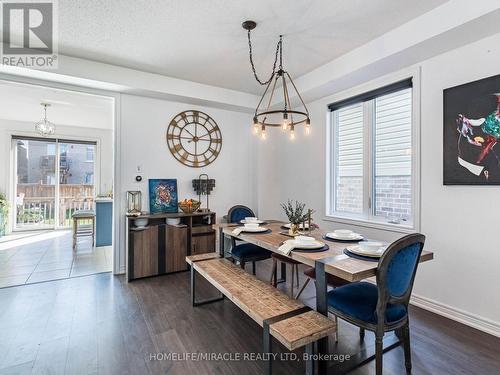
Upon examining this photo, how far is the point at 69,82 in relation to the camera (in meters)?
3.37

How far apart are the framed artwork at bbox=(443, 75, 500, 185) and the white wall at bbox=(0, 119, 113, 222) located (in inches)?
287

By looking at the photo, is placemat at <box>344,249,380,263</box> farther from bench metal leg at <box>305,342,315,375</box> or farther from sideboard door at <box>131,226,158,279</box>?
sideboard door at <box>131,226,158,279</box>

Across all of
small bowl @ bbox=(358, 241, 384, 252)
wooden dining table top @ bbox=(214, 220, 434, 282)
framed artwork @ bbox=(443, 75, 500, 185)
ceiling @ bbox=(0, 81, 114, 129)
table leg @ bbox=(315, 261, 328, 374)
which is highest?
ceiling @ bbox=(0, 81, 114, 129)

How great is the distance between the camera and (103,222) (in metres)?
5.23

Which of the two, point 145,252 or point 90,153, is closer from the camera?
point 145,252

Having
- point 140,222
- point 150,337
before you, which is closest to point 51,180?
point 140,222

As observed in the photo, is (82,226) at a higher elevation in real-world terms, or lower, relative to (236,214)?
lower

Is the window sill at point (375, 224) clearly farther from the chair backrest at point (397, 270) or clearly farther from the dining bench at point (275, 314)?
the dining bench at point (275, 314)

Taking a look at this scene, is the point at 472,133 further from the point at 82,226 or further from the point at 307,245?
the point at 82,226

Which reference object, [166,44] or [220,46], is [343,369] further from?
[166,44]

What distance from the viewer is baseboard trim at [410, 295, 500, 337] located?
7.55ft

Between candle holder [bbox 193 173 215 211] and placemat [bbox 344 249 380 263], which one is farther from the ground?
candle holder [bbox 193 173 215 211]

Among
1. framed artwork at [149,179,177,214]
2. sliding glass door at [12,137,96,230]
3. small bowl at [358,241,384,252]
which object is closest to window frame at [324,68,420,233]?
small bowl at [358,241,384,252]

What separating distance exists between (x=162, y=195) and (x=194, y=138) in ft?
3.47
